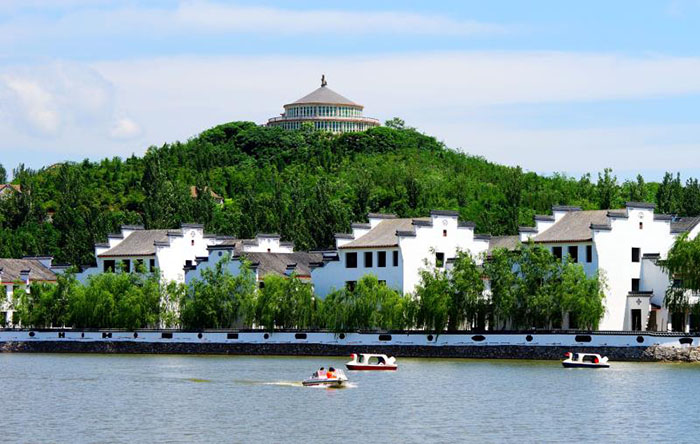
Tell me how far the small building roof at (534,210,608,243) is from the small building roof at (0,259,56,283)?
126 feet

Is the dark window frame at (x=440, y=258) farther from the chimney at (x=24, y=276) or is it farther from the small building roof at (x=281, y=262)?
the chimney at (x=24, y=276)

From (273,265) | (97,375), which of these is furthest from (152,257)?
(97,375)

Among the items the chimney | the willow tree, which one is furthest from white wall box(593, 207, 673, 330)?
the chimney

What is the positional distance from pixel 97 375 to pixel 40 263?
4092cm

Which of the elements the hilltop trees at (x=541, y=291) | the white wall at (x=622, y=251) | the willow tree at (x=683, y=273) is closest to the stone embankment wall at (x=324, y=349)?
the hilltop trees at (x=541, y=291)

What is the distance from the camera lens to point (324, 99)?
162 m

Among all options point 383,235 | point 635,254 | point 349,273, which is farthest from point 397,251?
point 635,254

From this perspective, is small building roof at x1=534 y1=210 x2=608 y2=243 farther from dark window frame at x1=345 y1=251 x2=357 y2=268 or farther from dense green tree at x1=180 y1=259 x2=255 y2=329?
dense green tree at x1=180 y1=259 x2=255 y2=329

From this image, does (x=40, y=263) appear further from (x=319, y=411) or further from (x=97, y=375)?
(x=319, y=411)

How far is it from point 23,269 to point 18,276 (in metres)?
1.44

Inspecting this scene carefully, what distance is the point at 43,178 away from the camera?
135 m

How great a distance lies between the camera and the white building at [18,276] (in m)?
93.1

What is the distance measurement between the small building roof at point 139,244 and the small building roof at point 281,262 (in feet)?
25.3

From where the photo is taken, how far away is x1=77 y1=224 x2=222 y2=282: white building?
9156 centimetres
